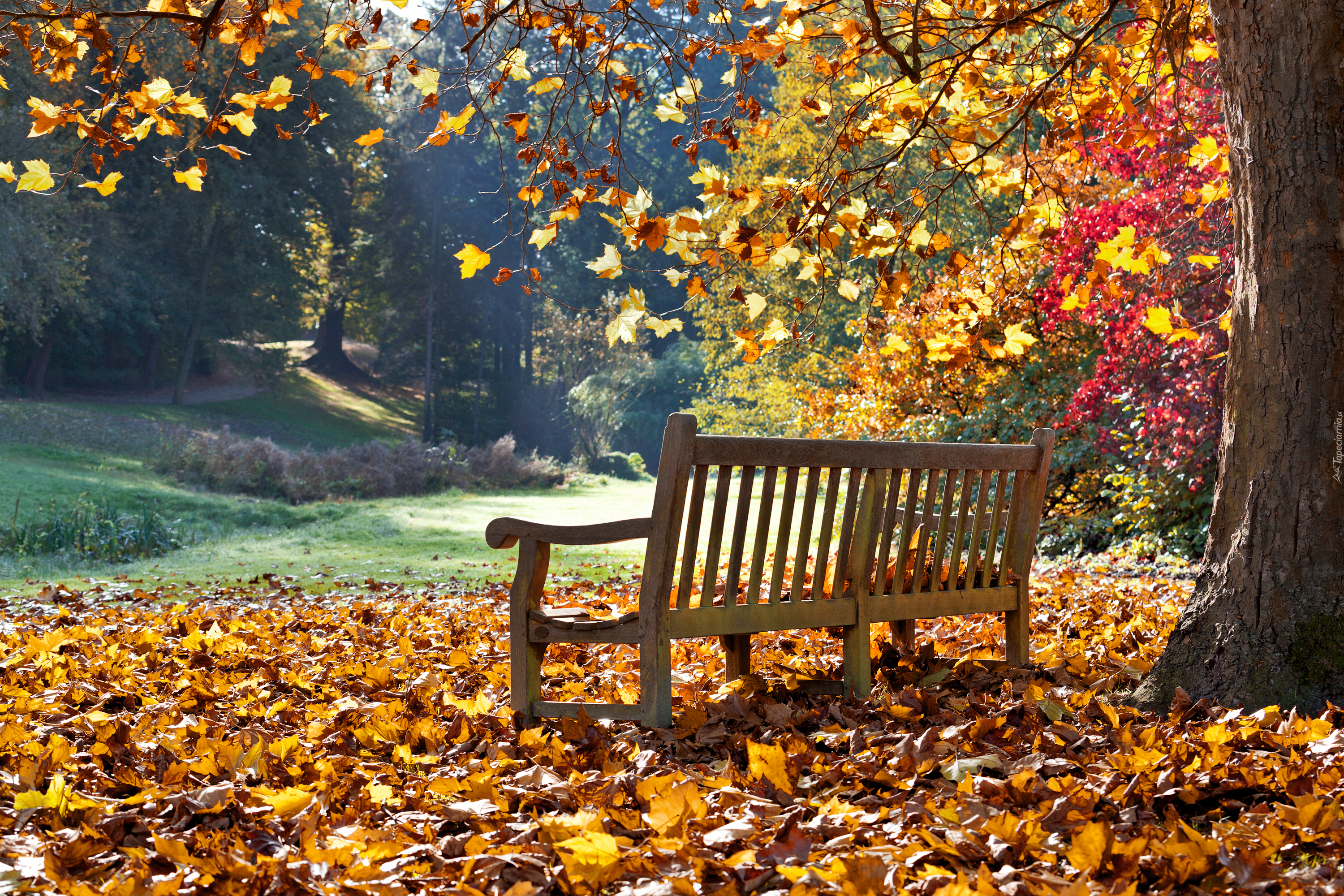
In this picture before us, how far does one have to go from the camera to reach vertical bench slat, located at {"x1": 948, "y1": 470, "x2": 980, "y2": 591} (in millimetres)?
3859

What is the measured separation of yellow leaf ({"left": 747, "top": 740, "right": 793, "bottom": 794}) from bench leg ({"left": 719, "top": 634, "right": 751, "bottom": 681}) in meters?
1.17

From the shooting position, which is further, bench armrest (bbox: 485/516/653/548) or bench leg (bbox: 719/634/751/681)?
bench leg (bbox: 719/634/751/681)

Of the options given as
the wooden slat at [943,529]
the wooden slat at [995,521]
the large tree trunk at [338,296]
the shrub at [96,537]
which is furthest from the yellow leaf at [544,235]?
the large tree trunk at [338,296]

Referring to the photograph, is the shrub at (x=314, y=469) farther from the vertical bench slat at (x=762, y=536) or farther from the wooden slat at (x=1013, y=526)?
the vertical bench slat at (x=762, y=536)

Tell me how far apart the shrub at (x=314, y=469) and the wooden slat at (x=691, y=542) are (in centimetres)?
1459

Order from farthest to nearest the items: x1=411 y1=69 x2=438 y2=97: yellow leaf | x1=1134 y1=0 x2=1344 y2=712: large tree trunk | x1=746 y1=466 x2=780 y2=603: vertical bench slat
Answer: x1=411 y1=69 x2=438 y2=97: yellow leaf
x1=746 y1=466 x2=780 y2=603: vertical bench slat
x1=1134 y1=0 x2=1344 y2=712: large tree trunk

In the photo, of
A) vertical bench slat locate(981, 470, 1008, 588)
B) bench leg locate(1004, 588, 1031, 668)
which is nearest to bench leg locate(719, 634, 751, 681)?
vertical bench slat locate(981, 470, 1008, 588)

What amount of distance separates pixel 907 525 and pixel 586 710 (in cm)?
134

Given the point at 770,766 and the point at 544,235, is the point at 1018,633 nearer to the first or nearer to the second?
the point at 770,766

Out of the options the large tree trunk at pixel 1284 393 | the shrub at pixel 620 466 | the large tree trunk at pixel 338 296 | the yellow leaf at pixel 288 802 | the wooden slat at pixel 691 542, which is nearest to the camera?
the yellow leaf at pixel 288 802

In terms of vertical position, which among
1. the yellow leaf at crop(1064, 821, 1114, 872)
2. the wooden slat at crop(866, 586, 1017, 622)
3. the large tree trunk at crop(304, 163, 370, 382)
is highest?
the large tree trunk at crop(304, 163, 370, 382)

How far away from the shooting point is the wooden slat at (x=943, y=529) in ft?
12.6

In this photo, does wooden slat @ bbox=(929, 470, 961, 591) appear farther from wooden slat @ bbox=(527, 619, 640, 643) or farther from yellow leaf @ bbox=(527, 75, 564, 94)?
yellow leaf @ bbox=(527, 75, 564, 94)

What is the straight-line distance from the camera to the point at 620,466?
1324 inches
